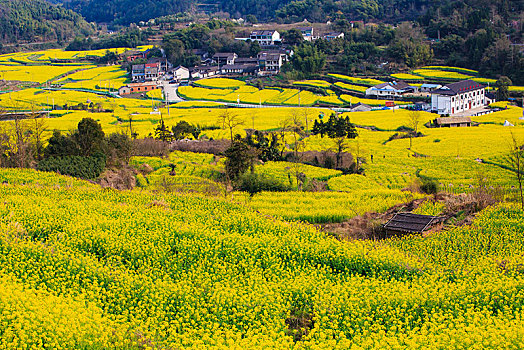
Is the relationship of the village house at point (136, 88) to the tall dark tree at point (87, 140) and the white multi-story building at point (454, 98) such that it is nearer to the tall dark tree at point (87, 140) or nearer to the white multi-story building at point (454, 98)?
the white multi-story building at point (454, 98)

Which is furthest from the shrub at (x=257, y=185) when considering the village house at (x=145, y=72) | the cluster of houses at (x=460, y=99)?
the village house at (x=145, y=72)

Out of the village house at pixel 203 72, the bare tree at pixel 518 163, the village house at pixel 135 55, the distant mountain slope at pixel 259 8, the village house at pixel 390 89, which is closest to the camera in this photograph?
the bare tree at pixel 518 163

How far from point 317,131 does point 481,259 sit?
25.3 m

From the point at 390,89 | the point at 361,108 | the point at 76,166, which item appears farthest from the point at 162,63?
the point at 76,166

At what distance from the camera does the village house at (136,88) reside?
65.7m

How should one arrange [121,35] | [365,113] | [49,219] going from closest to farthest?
1. [49,219]
2. [365,113]
3. [121,35]

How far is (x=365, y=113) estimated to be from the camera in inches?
1871

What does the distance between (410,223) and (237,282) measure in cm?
723

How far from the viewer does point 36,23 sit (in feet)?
352

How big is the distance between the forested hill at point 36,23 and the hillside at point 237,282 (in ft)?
326

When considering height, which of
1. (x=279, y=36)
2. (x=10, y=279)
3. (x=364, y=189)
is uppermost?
(x=279, y=36)

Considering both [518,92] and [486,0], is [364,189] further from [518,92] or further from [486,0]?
[486,0]

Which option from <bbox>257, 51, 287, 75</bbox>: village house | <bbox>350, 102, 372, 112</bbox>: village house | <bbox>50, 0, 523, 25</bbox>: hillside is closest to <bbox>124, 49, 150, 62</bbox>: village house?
<bbox>257, 51, 287, 75</bbox>: village house

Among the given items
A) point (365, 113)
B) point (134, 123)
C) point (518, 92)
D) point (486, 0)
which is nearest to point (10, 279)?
Result: point (134, 123)
